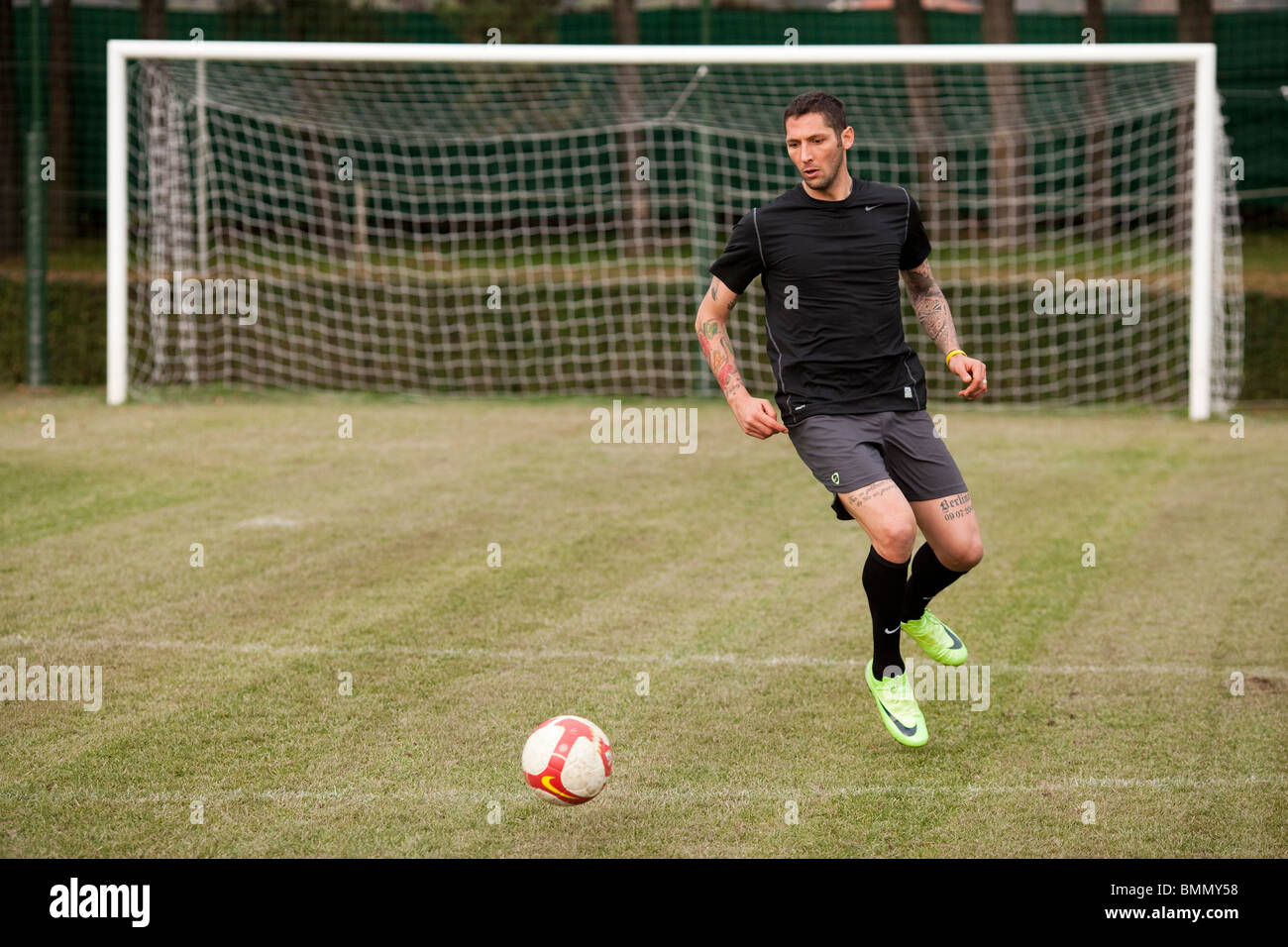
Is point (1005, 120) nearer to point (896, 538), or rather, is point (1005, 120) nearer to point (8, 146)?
point (8, 146)

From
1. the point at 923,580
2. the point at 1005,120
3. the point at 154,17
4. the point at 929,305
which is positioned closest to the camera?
the point at 923,580

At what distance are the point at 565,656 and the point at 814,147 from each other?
2548 millimetres

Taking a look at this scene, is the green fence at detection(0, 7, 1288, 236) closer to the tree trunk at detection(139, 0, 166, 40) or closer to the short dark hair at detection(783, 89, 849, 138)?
the tree trunk at detection(139, 0, 166, 40)

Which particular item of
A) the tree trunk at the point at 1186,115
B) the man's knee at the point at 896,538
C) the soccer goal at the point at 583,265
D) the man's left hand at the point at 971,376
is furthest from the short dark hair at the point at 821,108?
the tree trunk at the point at 1186,115

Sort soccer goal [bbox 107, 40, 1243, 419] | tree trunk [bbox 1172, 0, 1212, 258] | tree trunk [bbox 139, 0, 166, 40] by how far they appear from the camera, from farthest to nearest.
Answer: tree trunk [bbox 139, 0, 166, 40] < tree trunk [bbox 1172, 0, 1212, 258] < soccer goal [bbox 107, 40, 1243, 419]

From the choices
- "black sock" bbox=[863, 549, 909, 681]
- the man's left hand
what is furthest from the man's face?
"black sock" bbox=[863, 549, 909, 681]

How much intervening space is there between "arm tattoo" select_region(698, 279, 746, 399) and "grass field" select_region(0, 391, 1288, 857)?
4.28ft

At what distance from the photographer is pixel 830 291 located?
570cm

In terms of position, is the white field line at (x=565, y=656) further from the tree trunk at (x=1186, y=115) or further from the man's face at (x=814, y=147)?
the tree trunk at (x=1186, y=115)

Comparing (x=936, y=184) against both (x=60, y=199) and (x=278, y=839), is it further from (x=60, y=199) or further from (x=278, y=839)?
(x=278, y=839)

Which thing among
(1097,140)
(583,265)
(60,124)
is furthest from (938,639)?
(1097,140)

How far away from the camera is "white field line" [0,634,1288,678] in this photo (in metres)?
6.55

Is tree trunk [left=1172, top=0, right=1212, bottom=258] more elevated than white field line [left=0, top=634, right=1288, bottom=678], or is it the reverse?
tree trunk [left=1172, top=0, right=1212, bottom=258]

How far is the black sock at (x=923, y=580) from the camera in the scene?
19.3 feet
